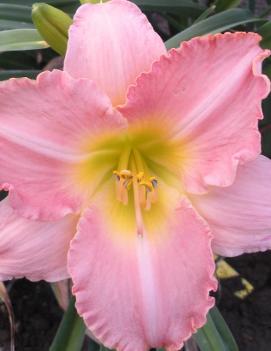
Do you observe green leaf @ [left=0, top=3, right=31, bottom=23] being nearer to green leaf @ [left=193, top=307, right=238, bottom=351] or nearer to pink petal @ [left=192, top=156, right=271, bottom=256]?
pink petal @ [left=192, top=156, right=271, bottom=256]

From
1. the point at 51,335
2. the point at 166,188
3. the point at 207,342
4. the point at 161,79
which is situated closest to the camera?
the point at 161,79

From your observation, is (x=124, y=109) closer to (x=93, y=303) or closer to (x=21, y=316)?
(x=93, y=303)

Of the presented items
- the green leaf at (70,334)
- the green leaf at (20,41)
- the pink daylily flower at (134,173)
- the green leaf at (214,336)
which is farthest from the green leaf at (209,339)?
the green leaf at (20,41)

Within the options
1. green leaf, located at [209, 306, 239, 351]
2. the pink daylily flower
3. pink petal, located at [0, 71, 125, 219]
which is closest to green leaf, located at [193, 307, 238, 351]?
green leaf, located at [209, 306, 239, 351]

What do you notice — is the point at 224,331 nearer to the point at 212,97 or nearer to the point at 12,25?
the point at 212,97

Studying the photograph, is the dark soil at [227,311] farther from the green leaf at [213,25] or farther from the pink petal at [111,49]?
the pink petal at [111,49]

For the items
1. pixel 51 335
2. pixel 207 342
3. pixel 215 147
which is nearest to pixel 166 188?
pixel 215 147
